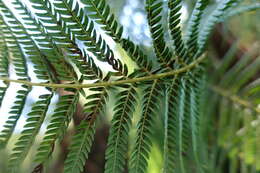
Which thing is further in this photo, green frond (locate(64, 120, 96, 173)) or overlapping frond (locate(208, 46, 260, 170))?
overlapping frond (locate(208, 46, 260, 170))

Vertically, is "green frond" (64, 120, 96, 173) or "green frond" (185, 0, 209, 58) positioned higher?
"green frond" (185, 0, 209, 58)

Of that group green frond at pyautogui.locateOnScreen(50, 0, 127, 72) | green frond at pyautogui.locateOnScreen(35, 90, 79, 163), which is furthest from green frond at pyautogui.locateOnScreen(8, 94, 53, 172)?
green frond at pyautogui.locateOnScreen(50, 0, 127, 72)

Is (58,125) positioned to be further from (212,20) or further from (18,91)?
(212,20)

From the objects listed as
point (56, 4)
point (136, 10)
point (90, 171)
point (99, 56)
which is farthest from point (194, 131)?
point (90, 171)

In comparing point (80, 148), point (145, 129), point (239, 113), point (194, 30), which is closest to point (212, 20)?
point (194, 30)

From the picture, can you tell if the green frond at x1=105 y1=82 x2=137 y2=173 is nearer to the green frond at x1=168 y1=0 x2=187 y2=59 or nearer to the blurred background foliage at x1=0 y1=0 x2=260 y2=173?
the green frond at x1=168 y1=0 x2=187 y2=59

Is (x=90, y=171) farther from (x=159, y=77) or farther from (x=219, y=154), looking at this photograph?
(x=159, y=77)
